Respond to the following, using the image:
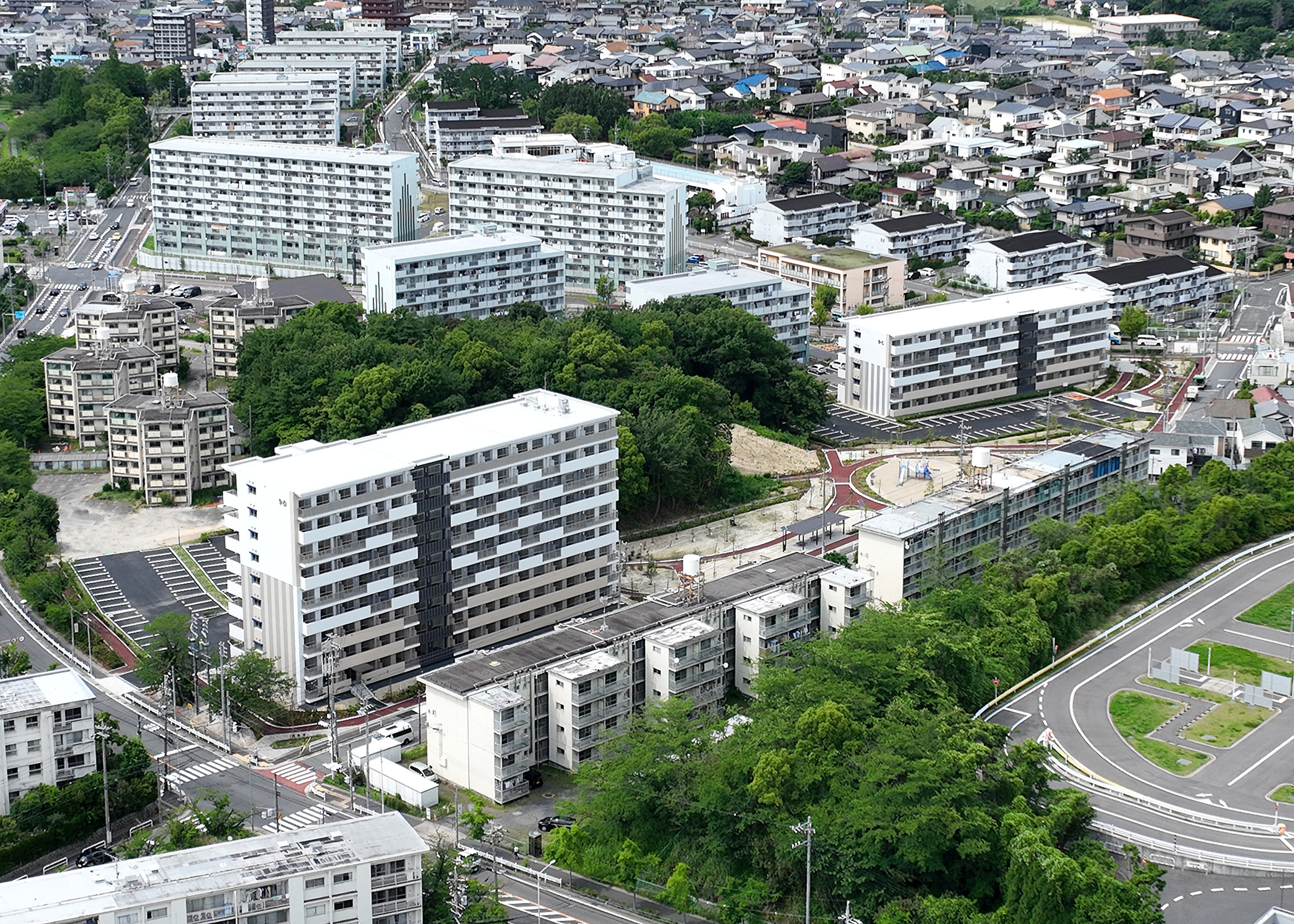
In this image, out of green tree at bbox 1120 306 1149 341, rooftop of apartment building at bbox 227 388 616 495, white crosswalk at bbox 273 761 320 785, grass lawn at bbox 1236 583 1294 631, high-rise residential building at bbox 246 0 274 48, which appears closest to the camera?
white crosswalk at bbox 273 761 320 785

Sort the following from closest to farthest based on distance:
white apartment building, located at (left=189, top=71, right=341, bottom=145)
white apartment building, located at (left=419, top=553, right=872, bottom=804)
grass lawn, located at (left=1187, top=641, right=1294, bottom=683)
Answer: white apartment building, located at (left=419, top=553, right=872, bottom=804)
grass lawn, located at (left=1187, top=641, right=1294, bottom=683)
white apartment building, located at (left=189, top=71, right=341, bottom=145)

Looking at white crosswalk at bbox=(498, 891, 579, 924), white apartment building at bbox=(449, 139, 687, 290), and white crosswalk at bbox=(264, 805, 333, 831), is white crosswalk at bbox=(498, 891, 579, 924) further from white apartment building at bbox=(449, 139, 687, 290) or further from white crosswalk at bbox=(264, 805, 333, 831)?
white apartment building at bbox=(449, 139, 687, 290)

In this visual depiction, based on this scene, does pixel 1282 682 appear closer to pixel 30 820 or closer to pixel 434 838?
pixel 434 838

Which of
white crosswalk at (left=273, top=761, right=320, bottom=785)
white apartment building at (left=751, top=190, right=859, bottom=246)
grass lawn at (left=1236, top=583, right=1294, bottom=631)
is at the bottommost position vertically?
white crosswalk at (left=273, top=761, right=320, bottom=785)

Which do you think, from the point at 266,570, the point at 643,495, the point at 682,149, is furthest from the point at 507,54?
the point at 266,570

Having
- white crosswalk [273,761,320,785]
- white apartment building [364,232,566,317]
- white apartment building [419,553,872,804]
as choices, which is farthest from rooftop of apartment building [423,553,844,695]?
white apartment building [364,232,566,317]

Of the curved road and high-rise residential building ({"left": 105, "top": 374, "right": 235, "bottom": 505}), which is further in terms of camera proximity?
high-rise residential building ({"left": 105, "top": 374, "right": 235, "bottom": 505})
